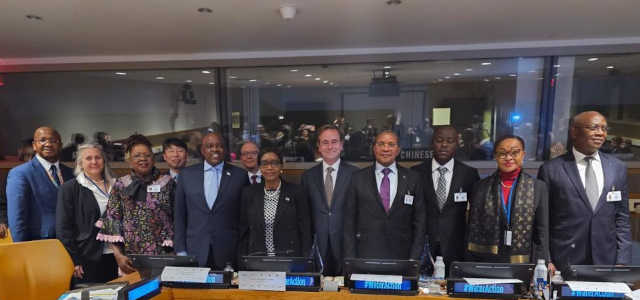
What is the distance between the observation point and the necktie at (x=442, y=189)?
2.31 m

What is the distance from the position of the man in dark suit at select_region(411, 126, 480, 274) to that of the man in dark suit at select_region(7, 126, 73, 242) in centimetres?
286

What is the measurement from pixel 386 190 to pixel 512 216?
746 millimetres

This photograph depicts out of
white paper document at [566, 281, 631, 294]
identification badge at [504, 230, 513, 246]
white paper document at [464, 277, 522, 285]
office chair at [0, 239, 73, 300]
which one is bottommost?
office chair at [0, 239, 73, 300]

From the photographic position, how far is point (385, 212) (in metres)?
2.16

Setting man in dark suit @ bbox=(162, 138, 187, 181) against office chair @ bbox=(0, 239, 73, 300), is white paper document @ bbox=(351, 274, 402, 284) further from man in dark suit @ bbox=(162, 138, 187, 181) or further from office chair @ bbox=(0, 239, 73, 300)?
office chair @ bbox=(0, 239, 73, 300)

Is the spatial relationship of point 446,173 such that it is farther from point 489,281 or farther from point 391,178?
point 489,281

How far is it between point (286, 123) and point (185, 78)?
1575mm

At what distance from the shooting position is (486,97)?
14.9ft

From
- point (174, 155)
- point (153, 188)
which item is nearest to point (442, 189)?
point (153, 188)

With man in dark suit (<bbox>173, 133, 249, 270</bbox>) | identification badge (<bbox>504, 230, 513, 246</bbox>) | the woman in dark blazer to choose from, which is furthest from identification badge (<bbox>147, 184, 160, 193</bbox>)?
identification badge (<bbox>504, 230, 513, 246</bbox>)

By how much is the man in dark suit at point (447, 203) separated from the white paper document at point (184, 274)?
1490 millimetres

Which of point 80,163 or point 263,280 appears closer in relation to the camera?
point 263,280

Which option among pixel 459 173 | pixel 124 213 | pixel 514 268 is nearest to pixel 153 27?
pixel 124 213

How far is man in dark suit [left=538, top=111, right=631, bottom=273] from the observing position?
6.87 feet
